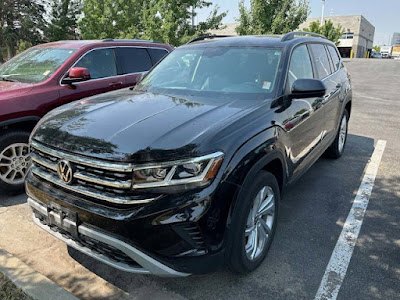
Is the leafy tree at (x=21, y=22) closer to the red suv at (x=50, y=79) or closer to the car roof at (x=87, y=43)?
the car roof at (x=87, y=43)

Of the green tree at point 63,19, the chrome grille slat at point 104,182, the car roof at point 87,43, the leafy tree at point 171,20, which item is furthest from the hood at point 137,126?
the green tree at point 63,19

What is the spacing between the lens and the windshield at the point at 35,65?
468cm

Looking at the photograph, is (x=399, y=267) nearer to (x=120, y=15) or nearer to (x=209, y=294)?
(x=209, y=294)

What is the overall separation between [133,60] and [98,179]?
13.1 feet

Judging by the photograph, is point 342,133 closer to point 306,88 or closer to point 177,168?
point 306,88

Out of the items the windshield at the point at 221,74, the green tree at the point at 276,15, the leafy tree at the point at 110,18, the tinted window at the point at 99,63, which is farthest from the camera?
the green tree at the point at 276,15

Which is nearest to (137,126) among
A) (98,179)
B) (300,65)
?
(98,179)

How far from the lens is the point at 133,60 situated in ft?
19.2

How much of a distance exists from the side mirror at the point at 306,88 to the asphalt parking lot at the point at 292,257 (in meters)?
1.33

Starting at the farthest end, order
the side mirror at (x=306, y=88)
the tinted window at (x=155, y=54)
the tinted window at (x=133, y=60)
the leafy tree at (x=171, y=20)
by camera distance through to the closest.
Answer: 1. the leafy tree at (x=171, y=20)
2. the tinted window at (x=155, y=54)
3. the tinted window at (x=133, y=60)
4. the side mirror at (x=306, y=88)

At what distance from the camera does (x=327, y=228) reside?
3.53 meters

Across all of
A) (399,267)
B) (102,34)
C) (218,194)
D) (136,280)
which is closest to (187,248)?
(218,194)

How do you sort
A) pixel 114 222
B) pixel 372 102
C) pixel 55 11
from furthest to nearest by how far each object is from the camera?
pixel 55 11
pixel 372 102
pixel 114 222

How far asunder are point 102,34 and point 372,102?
13944mm
